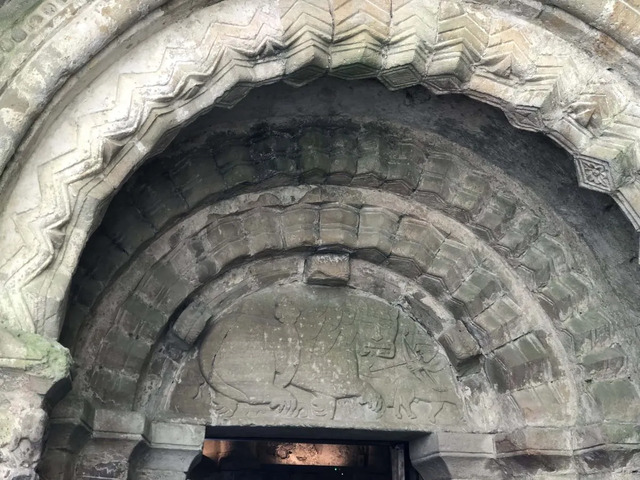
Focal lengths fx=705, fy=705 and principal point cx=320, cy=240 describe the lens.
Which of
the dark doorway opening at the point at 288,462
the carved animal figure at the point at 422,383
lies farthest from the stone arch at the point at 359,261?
the dark doorway opening at the point at 288,462

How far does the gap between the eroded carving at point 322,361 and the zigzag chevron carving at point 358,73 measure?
1715mm

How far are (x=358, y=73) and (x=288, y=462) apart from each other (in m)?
6.13

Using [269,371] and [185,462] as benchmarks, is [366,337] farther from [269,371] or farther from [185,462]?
[185,462]

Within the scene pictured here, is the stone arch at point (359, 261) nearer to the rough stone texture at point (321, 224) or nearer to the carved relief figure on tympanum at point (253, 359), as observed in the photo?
the rough stone texture at point (321, 224)

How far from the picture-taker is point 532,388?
4543 millimetres

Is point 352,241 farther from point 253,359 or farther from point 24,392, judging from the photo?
point 24,392

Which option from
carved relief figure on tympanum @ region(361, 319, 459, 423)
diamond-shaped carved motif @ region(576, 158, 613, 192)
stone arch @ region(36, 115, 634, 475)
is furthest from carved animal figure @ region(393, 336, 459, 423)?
diamond-shaped carved motif @ region(576, 158, 613, 192)

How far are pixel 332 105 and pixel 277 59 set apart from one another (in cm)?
93

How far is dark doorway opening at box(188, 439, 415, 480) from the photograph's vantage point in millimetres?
8320

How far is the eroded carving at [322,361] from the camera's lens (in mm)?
4570

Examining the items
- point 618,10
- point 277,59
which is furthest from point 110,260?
point 618,10

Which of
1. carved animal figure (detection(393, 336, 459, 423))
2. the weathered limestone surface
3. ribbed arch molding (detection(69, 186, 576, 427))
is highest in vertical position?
ribbed arch molding (detection(69, 186, 576, 427))

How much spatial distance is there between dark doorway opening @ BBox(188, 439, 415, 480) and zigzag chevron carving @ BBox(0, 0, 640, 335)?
554cm

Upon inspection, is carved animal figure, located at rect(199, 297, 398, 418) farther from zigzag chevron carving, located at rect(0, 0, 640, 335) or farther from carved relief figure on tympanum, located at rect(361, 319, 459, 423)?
zigzag chevron carving, located at rect(0, 0, 640, 335)
